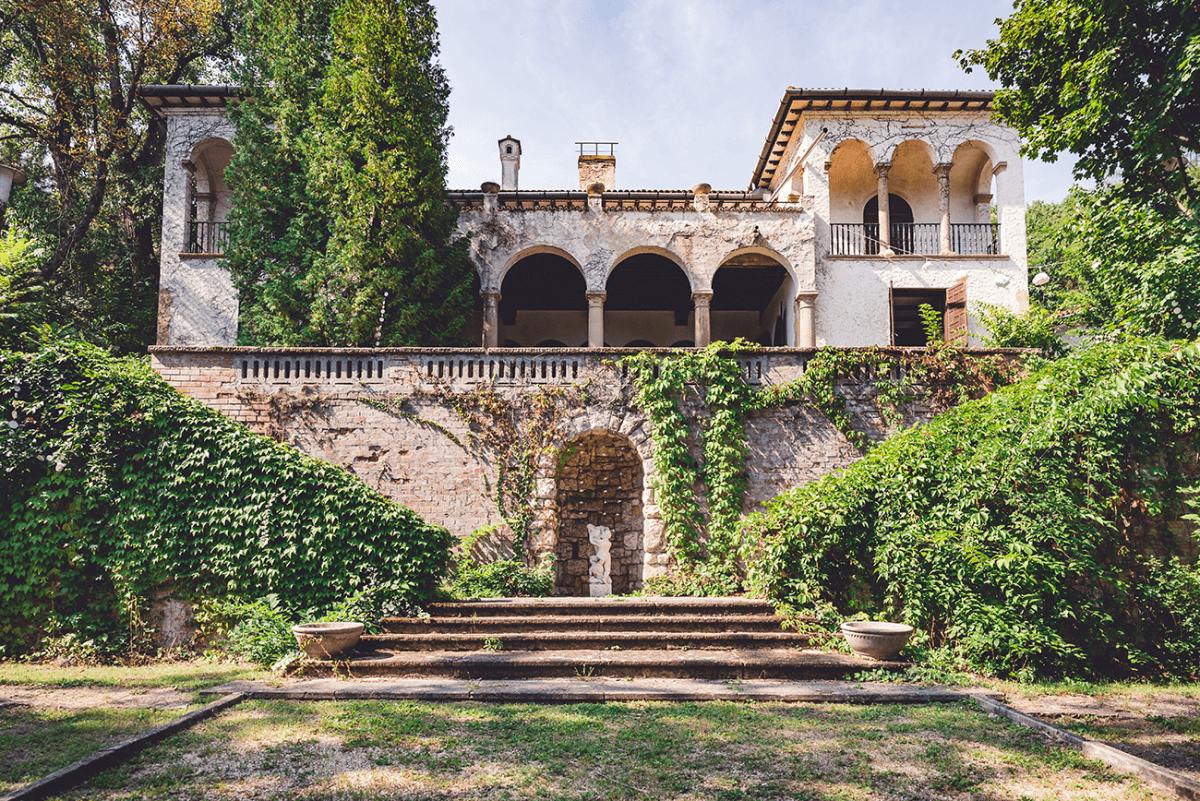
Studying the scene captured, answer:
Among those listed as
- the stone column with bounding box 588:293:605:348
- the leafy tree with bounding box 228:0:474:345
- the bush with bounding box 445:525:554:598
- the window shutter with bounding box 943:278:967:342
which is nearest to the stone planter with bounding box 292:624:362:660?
the bush with bounding box 445:525:554:598

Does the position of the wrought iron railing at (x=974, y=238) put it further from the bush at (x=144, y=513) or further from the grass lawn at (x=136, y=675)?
the grass lawn at (x=136, y=675)

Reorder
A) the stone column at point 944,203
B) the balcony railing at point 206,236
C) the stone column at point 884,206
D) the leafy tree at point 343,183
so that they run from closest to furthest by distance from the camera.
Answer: the leafy tree at point 343,183
the balcony railing at point 206,236
the stone column at point 884,206
the stone column at point 944,203

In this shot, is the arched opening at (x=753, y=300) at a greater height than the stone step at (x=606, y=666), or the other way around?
the arched opening at (x=753, y=300)

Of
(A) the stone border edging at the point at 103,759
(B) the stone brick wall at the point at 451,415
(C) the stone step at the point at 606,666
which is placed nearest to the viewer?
(A) the stone border edging at the point at 103,759

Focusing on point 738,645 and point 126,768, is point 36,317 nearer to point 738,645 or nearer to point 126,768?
point 126,768

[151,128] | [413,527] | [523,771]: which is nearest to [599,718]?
[523,771]

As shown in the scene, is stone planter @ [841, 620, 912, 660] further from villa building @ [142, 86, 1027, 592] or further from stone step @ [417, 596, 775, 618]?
villa building @ [142, 86, 1027, 592]

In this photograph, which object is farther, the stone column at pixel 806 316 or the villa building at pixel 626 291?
the stone column at pixel 806 316

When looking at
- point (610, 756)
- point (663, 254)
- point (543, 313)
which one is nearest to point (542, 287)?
point (543, 313)

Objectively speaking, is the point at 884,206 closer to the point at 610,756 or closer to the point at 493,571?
the point at 493,571

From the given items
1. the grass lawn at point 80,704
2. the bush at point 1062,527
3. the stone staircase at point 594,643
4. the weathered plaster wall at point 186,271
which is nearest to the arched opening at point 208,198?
the weathered plaster wall at point 186,271

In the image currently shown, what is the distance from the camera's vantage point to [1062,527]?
292 inches

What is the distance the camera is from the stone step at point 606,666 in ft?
23.3

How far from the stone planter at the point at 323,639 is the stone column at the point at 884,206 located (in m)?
14.5
